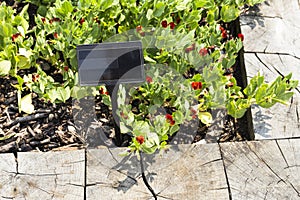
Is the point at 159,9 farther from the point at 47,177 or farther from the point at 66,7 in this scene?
the point at 47,177

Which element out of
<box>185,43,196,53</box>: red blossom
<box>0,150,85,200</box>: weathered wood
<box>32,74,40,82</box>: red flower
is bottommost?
<box>0,150,85,200</box>: weathered wood

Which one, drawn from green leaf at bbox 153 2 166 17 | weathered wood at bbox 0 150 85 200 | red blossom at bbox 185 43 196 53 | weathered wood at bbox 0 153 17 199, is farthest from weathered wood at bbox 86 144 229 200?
green leaf at bbox 153 2 166 17

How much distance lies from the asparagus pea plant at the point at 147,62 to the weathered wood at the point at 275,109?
4.1 inches

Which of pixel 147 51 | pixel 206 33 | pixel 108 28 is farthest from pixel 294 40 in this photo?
pixel 108 28

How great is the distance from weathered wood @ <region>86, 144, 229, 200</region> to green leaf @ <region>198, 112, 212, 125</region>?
138 mm

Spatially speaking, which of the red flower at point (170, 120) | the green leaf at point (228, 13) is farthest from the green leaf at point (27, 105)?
the green leaf at point (228, 13)

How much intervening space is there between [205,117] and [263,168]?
32 cm

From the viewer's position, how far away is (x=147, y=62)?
2074 mm

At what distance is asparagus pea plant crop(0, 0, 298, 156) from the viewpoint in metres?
1.94

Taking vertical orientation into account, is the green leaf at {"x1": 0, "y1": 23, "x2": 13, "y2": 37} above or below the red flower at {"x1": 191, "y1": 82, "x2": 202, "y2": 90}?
above

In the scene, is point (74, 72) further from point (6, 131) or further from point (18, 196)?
point (18, 196)

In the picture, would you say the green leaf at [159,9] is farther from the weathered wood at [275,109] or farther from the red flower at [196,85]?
the weathered wood at [275,109]

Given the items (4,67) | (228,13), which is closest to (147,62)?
(228,13)

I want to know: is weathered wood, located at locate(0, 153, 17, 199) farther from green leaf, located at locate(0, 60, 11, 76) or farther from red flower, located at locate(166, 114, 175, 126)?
red flower, located at locate(166, 114, 175, 126)
